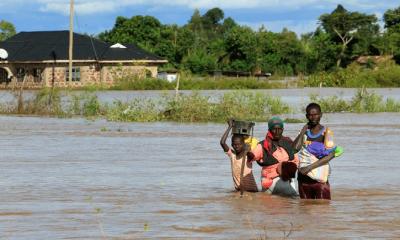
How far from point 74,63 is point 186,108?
114 ft

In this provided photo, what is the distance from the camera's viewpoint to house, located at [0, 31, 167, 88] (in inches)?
2461

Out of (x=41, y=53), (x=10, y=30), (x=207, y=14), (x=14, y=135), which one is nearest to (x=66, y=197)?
(x=14, y=135)

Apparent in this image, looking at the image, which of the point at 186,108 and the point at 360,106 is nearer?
the point at 186,108

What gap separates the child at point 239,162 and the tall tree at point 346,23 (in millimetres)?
73950

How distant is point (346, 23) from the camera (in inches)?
3442

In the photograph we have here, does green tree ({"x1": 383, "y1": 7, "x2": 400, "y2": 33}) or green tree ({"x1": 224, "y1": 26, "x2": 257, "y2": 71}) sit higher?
green tree ({"x1": 383, "y1": 7, "x2": 400, "y2": 33})

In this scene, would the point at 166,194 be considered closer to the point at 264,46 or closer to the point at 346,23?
the point at 264,46

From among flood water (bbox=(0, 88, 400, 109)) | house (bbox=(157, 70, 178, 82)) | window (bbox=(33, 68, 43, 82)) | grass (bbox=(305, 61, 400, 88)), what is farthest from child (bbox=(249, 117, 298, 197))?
house (bbox=(157, 70, 178, 82))

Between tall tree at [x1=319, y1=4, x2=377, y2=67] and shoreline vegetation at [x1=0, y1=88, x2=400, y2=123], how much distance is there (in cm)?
5038

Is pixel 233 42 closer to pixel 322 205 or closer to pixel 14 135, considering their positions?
pixel 14 135

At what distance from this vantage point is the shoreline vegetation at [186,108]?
95.1ft

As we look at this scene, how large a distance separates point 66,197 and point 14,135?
1243 cm

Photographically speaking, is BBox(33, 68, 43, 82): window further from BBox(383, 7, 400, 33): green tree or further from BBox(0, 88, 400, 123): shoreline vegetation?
BBox(383, 7, 400, 33): green tree

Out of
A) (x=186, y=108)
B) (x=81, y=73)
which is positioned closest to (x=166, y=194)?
(x=186, y=108)
